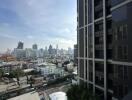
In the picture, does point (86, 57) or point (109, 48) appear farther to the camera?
point (86, 57)

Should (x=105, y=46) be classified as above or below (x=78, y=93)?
above

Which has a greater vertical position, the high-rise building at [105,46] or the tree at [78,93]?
the high-rise building at [105,46]

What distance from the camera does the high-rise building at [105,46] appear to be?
42.6 feet

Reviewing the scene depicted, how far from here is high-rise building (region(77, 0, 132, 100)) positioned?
13.0 m

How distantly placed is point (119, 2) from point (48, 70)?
2393 inches

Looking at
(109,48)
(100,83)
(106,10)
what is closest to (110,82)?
(100,83)

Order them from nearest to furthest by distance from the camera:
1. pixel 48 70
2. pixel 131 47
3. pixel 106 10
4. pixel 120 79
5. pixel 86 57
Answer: pixel 131 47 → pixel 120 79 → pixel 106 10 → pixel 86 57 → pixel 48 70

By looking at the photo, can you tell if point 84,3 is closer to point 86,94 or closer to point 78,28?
point 78,28

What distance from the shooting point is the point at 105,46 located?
61.3ft

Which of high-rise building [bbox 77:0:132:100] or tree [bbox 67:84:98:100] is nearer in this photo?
high-rise building [bbox 77:0:132:100]

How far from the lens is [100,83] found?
19891mm

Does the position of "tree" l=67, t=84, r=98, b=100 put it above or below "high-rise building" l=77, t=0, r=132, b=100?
below

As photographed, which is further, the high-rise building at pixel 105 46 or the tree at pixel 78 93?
the tree at pixel 78 93

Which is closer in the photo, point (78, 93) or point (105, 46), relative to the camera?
point (105, 46)
